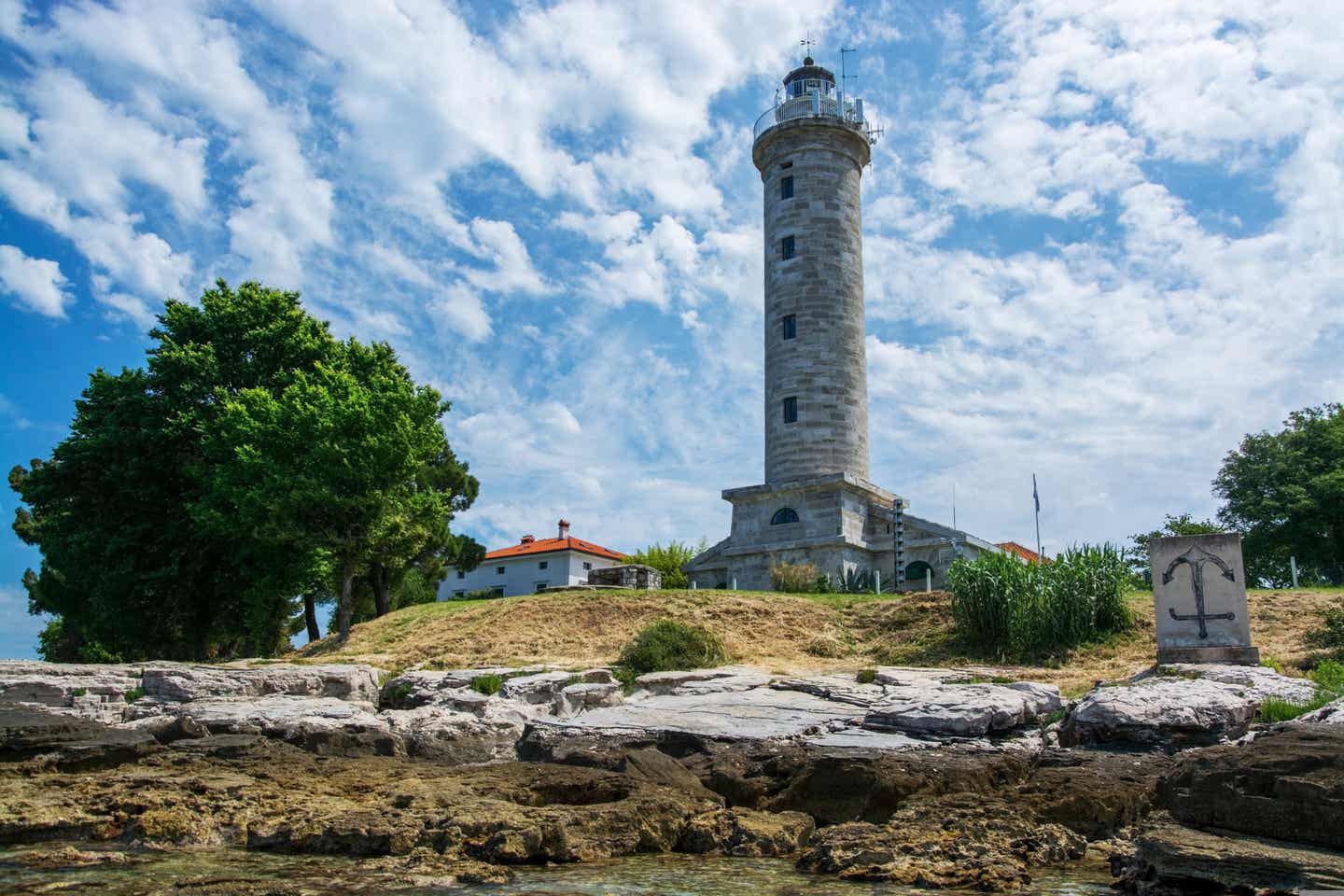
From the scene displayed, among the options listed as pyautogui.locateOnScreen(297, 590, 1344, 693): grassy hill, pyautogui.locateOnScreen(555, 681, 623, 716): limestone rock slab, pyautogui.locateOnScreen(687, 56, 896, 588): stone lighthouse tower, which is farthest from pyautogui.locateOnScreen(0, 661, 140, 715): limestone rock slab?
pyautogui.locateOnScreen(687, 56, 896, 588): stone lighthouse tower

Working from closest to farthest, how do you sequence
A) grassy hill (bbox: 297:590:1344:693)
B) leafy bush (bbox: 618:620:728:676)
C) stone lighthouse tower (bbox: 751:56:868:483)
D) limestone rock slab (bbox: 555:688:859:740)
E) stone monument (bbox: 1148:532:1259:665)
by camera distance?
limestone rock slab (bbox: 555:688:859:740) → stone monument (bbox: 1148:532:1259:665) → leafy bush (bbox: 618:620:728:676) → grassy hill (bbox: 297:590:1344:693) → stone lighthouse tower (bbox: 751:56:868:483)

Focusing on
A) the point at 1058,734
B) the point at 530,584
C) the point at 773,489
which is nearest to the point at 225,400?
the point at 773,489

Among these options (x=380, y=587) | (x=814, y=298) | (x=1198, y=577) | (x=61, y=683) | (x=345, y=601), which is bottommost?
(x=61, y=683)

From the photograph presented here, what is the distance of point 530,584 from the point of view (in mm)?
55438

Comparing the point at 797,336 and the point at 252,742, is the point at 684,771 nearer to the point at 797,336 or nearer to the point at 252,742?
the point at 252,742

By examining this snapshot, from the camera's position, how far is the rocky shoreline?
6453mm

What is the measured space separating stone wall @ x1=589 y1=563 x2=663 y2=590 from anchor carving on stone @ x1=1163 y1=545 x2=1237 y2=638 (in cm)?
1503

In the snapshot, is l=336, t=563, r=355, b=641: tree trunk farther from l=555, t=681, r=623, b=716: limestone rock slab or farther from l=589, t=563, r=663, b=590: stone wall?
l=555, t=681, r=623, b=716: limestone rock slab

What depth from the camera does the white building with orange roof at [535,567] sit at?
54469 millimetres

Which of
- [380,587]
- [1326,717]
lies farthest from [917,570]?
[1326,717]

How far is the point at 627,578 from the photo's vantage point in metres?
28.7

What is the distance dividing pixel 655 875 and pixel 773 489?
25476mm

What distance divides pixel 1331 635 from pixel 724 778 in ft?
42.8

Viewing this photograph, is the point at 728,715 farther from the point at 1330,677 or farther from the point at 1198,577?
the point at 1198,577
